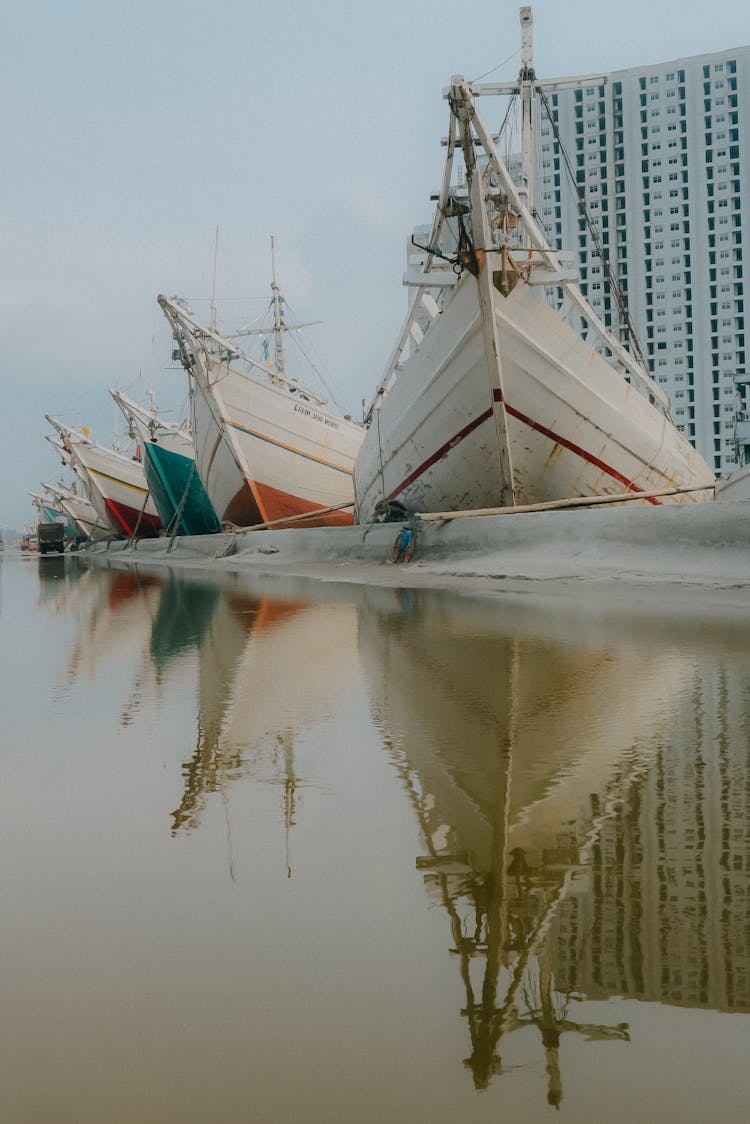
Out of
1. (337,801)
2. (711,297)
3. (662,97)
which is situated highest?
(662,97)

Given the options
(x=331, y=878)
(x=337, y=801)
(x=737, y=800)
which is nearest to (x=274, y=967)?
(x=331, y=878)

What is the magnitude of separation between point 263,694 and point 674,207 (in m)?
101


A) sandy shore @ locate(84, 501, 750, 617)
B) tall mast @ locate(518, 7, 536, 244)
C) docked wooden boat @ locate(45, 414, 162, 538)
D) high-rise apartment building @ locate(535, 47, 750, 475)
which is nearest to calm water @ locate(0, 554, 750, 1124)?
sandy shore @ locate(84, 501, 750, 617)

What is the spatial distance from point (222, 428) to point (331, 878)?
74.4 feet

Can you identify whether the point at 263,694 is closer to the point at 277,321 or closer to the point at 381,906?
the point at 381,906

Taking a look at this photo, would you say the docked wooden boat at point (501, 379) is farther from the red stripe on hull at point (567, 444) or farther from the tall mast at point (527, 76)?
the tall mast at point (527, 76)

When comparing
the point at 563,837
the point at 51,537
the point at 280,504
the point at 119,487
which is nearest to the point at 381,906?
the point at 563,837

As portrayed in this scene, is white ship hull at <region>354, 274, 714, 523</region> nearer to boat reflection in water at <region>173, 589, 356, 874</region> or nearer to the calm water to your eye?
boat reflection in water at <region>173, 589, 356, 874</region>

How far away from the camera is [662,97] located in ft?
309

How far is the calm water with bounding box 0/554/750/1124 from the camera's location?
4.02ft

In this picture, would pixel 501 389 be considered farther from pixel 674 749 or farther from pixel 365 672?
pixel 674 749

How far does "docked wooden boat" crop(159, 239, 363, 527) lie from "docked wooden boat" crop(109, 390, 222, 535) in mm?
4571

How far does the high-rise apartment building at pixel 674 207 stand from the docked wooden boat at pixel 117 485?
202 ft

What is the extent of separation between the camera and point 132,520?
42531 mm
